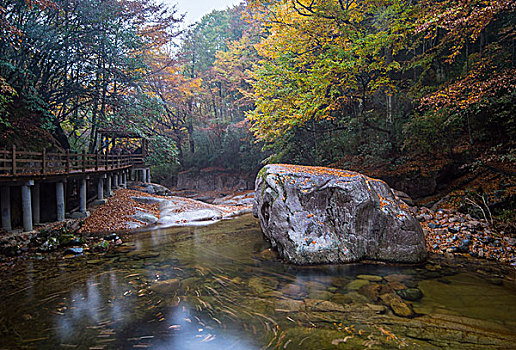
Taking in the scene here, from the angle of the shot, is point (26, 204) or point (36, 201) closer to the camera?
point (26, 204)

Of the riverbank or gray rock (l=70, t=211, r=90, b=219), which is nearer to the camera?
the riverbank

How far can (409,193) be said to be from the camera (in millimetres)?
9320

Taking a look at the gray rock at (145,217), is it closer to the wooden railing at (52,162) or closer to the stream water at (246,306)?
the wooden railing at (52,162)

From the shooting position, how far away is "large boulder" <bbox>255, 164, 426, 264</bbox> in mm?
5559

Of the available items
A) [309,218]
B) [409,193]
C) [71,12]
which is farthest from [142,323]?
[71,12]

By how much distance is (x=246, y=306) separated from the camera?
407 cm

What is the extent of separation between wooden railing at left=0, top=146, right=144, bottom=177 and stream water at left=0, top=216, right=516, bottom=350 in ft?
12.4

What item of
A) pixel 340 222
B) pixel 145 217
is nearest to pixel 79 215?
pixel 145 217

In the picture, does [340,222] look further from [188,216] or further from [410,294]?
[188,216]

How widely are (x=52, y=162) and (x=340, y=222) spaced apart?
33.8 ft

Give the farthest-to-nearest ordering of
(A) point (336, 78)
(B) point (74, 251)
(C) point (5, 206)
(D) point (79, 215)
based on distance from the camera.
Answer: (D) point (79, 215), (A) point (336, 78), (C) point (5, 206), (B) point (74, 251)

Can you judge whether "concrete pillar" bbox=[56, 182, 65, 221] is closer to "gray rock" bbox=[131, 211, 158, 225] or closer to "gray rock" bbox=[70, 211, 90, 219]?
"gray rock" bbox=[70, 211, 90, 219]

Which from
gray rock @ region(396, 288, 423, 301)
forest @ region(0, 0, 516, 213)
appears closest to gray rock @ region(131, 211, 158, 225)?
forest @ region(0, 0, 516, 213)

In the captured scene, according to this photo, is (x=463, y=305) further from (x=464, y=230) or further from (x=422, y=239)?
(x=464, y=230)
